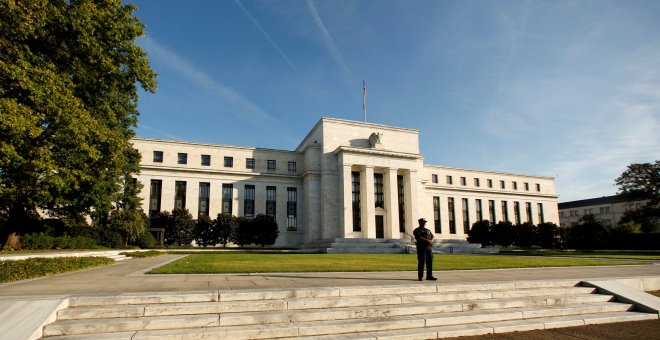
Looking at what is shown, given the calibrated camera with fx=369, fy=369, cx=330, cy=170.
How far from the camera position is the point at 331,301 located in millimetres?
7684

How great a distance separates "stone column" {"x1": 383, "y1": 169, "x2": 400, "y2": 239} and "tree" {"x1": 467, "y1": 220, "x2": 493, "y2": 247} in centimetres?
1392

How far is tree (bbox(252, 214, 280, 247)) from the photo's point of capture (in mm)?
48656

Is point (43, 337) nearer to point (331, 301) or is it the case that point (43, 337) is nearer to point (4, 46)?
point (331, 301)

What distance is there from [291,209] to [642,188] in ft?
150

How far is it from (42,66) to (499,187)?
3022 inches

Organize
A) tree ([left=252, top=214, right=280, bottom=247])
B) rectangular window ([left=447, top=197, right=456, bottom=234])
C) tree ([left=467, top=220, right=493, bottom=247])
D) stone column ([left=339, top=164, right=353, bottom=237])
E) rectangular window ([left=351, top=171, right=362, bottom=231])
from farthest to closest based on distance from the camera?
1. rectangular window ([left=447, top=197, right=456, bottom=234])
2. tree ([left=467, top=220, right=493, bottom=247])
3. rectangular window ([left=351, top=171, right=362, bottom=231])
4. stone column ([left=339, top=164, right=353, bottom=237])
5. tree ([left=252, top=214, right=280, bottom=247])

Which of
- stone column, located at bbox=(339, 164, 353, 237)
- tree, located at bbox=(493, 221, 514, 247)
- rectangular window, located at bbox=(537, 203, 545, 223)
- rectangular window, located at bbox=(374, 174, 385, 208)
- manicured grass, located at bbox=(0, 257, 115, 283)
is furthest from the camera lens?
rectangular window, located at bbox=(537, 203, 545, 223)

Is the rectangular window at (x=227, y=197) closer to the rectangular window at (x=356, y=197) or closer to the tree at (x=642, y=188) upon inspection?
the rectangular window at (x=356, y=197)

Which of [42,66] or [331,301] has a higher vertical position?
[42,66]

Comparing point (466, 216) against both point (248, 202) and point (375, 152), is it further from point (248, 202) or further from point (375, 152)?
point (248, 202)

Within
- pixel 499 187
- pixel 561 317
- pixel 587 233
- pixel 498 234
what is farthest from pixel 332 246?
pixel 499 187

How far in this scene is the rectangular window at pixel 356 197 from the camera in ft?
178

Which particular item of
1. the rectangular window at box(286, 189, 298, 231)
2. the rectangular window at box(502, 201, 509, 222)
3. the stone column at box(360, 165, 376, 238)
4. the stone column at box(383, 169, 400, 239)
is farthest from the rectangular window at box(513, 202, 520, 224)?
the rectangular window at box(286, 189, 298, 231)

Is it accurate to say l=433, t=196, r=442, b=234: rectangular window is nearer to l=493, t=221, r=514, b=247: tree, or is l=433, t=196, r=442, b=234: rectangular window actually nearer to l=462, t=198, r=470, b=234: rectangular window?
l=462, t=198, r=470, b=234: rectangular window
